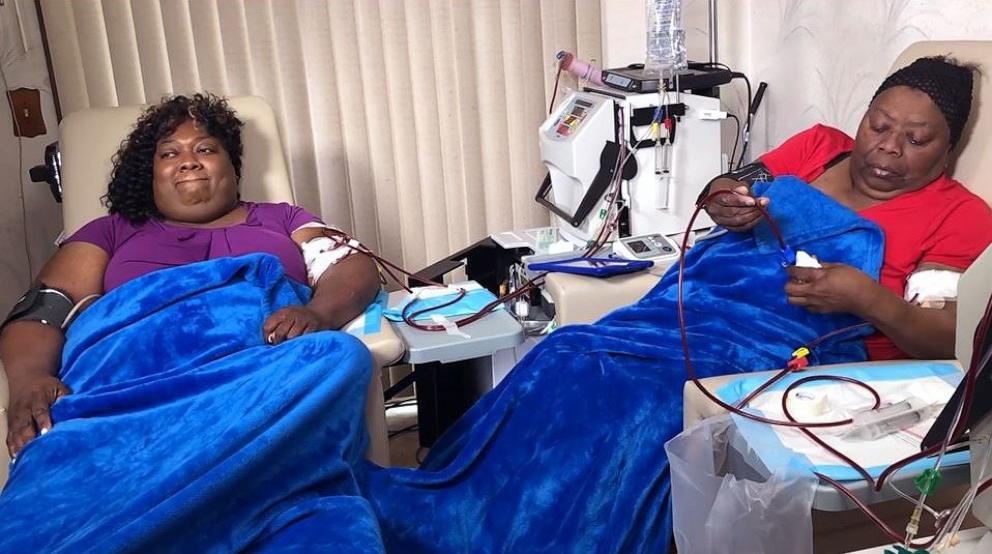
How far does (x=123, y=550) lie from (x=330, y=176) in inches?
57.8

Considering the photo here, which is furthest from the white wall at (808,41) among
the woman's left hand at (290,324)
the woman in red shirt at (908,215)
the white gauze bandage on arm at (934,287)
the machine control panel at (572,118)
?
the woman's left hand at (290,324)

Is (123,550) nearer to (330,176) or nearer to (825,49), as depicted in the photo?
(330,176)

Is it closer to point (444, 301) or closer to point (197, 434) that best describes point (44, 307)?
point (197, 434)

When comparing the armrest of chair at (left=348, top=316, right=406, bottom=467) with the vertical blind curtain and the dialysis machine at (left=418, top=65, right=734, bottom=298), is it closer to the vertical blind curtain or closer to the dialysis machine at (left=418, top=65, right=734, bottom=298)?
the dialysis machine at (left=418, top=65, right=734, bottom=298)

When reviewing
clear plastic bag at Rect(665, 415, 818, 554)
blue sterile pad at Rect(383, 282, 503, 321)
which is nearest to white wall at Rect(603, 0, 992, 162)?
clear plastic bag at Rect(665, 415, 818, 554)

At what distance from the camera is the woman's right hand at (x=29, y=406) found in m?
1.32

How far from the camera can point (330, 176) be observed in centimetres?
234

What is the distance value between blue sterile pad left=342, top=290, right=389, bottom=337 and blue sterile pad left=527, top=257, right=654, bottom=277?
0.36m

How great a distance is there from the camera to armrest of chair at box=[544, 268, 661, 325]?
1.72 meters

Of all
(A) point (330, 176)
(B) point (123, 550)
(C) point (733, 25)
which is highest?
(C) point (733, 25)

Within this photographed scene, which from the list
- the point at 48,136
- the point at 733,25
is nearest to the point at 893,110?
the point at 733,25

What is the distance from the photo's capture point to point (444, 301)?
1.77 meters

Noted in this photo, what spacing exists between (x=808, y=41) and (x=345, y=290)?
1.36 m

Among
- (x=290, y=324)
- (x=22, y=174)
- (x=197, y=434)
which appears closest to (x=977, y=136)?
(x=290, y=324)
